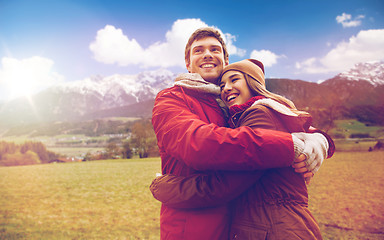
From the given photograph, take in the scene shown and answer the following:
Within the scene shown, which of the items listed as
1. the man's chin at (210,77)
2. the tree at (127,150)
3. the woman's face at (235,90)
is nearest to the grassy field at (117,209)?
the man's chin at (210,77)

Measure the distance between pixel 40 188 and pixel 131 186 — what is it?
7.03m

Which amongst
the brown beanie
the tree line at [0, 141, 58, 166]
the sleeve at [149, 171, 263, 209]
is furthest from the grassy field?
the tree line at [0, 141, 58, 166]

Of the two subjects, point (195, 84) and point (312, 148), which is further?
point (195, 84)

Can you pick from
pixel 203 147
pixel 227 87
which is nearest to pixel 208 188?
pixel 203 147

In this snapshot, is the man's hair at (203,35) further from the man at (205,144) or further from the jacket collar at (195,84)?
the jacket collar at (195,84)

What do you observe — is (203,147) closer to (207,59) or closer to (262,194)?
(262,194)

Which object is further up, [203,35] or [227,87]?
[203,35]

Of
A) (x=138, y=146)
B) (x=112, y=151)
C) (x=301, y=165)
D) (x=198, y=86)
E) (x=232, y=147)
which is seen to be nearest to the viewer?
(x=232, y=147)

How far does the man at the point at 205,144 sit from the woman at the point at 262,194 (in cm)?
12

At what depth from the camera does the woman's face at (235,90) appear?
7.73 ft

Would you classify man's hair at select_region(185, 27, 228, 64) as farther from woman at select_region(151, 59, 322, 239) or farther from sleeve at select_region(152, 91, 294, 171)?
sleeve at select_region(152, 91, 294, 171)

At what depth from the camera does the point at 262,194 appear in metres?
1.83

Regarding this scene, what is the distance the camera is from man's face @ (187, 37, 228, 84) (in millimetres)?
2703

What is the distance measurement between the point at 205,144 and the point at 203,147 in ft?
0.09
